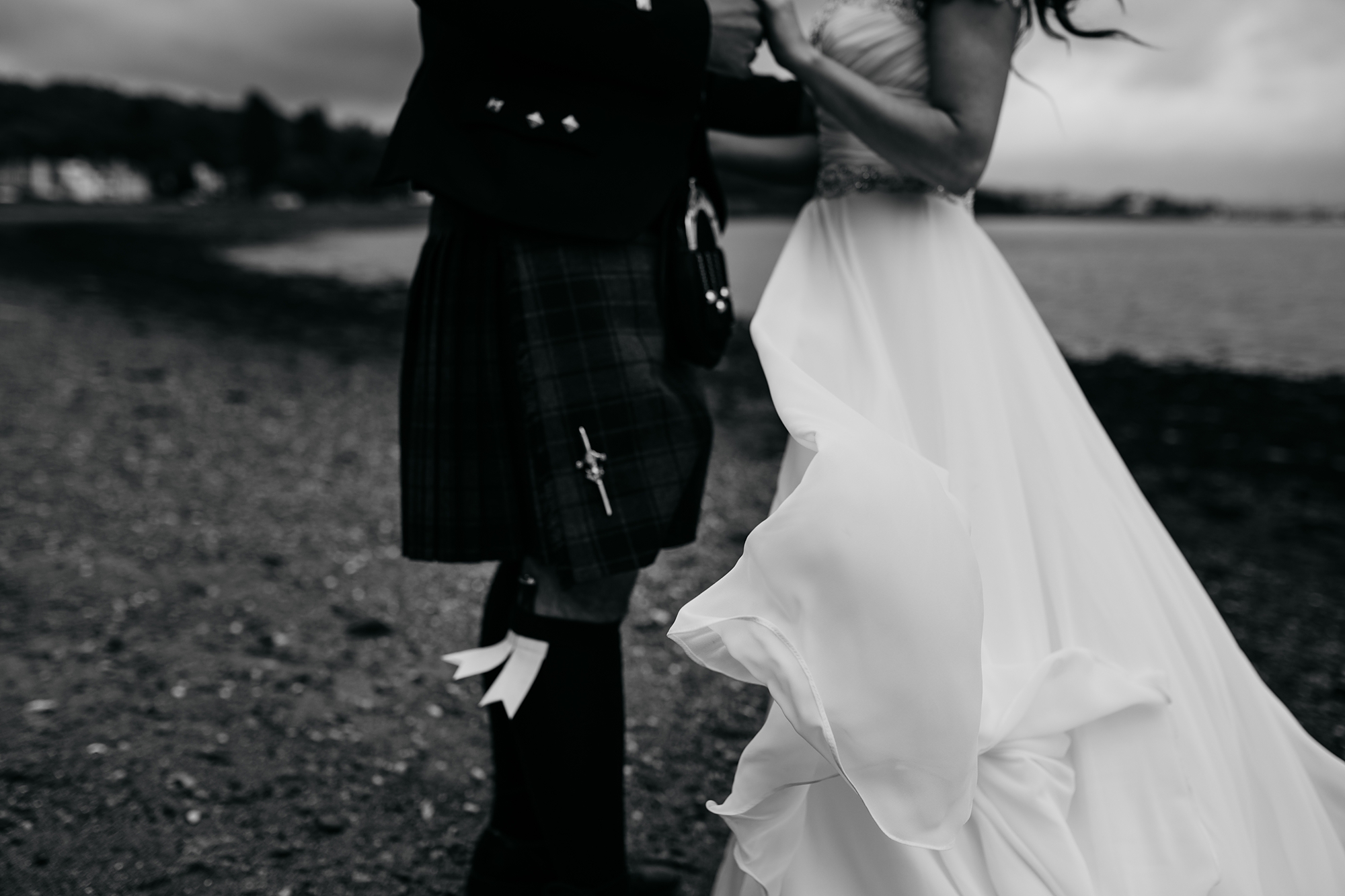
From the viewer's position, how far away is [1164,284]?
12133mm

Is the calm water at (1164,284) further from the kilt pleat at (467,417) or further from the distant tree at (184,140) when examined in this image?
the distant tree at (184,140)

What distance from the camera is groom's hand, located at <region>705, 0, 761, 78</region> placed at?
151 cm

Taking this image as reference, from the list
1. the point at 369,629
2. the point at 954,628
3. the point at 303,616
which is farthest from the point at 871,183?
the point at 303,616

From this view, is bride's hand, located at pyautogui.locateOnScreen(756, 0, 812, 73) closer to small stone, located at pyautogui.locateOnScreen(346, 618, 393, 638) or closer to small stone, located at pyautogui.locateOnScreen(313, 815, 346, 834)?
small stone, located at pyautogui.locateOnScreen(313, 815, 346, 834)

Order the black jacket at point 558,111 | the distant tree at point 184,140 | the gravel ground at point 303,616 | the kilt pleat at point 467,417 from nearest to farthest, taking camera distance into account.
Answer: the black jacket at point 558,111
the kilt pleat at point 467,417
the gravel ground at point 303,616
the distant tree at point 184,140

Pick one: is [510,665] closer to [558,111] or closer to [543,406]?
[543,406]

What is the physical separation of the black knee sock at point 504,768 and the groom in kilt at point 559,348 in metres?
0.04

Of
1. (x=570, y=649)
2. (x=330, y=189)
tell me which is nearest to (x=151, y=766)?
(x=570, y=649)

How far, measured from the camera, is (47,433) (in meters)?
4.82

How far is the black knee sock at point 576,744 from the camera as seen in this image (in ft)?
4.78

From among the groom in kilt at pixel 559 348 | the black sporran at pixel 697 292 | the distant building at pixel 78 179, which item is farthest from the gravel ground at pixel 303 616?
the distant building at pixel 78 179

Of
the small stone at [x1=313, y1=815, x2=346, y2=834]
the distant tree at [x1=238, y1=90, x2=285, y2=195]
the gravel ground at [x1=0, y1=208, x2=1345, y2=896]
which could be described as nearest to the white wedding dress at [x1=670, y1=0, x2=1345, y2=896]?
the gravel ground at [x1=0, y1=208, x2=1345, y2=896]

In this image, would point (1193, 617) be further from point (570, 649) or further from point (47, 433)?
point (47, 433)

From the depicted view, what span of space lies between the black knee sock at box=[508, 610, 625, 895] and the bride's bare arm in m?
0.98
